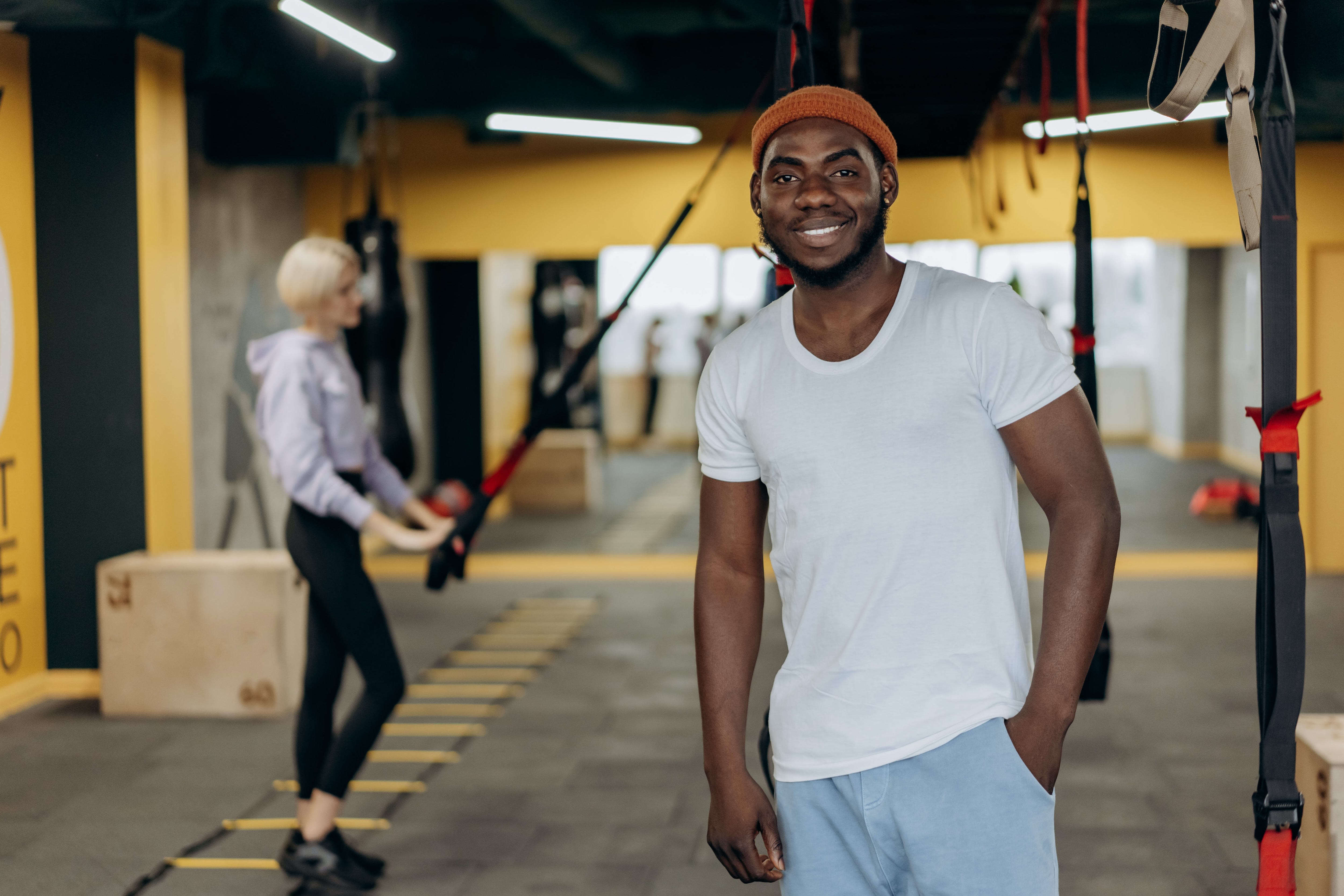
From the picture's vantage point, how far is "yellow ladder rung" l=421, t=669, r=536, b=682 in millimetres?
5547

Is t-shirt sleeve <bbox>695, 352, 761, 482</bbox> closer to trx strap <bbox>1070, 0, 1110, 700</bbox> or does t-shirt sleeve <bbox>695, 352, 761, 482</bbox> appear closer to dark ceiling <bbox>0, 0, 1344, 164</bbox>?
trx strap <bbox>1070, 0, 1110, 700</bbox>

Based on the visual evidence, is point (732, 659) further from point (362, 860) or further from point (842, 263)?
point (362, 860)

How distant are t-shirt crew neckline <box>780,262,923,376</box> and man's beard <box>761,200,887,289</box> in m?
0.06

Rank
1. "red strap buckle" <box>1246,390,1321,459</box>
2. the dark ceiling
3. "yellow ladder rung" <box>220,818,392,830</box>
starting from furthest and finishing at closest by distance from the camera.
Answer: the dark ceiling, "yellow ladder rung" <box>220,818,392,830</box>, "red strap buckle" <box>1246,390,1321,459</box>

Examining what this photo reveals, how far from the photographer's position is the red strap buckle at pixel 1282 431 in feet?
4.46

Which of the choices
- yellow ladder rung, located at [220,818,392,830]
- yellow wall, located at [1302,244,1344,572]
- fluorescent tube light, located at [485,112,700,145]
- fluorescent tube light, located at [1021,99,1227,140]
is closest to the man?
yellow ladder rung, located at [220,818,392,830]

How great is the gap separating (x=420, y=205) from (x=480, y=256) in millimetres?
2110

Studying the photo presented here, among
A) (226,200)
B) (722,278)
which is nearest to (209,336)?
Result: (226,200)

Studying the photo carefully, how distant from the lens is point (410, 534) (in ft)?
9.96

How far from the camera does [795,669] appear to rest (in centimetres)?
157

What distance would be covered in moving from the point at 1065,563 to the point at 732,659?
17.0 inches

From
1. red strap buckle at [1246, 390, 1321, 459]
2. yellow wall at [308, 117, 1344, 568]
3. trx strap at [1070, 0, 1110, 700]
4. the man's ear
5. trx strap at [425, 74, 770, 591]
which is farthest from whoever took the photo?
yellow wall at [308, 117, 1344, 568]

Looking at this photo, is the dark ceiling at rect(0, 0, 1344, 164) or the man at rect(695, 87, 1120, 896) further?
the dark ceiling at rect(0, 0, 1344, 164)

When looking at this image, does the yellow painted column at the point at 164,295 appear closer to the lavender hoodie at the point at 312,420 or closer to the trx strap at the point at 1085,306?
the lavender hoodie at the point at 312,420
